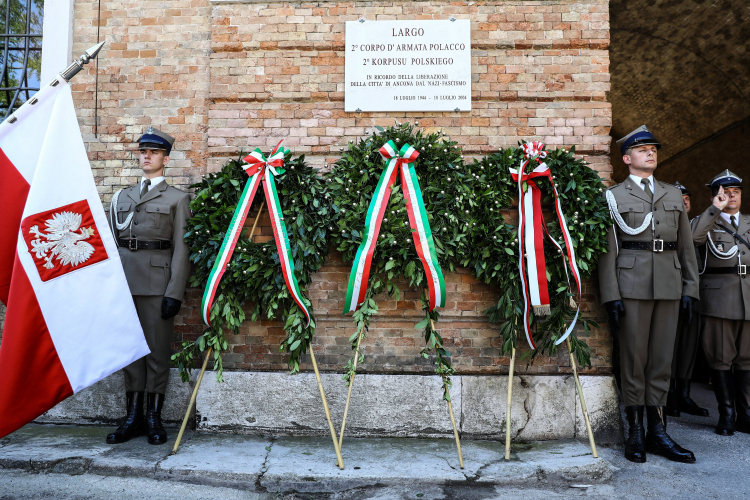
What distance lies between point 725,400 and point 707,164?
5.88 meters

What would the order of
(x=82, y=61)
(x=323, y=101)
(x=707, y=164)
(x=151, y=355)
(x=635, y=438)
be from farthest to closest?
(x=707, y=164)
(x=323, y=101)
(x=151, y=355)
(x=635, y=438)
(x=82, y=61)

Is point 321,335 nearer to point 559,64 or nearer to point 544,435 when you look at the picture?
point 544,435

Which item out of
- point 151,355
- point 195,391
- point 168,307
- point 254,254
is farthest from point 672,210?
point 151,355

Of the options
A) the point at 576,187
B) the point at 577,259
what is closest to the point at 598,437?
the point at 577,259

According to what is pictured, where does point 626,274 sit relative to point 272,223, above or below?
below

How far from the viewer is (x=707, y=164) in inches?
338

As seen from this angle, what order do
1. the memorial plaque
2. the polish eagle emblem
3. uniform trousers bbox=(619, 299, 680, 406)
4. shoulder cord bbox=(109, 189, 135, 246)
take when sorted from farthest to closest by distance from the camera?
the memorial plaque, shoulder cord bbox=(109, 189, 135, 246), uniform trousers bbox=(619, 299, 680, 406), the polish eagle emblem

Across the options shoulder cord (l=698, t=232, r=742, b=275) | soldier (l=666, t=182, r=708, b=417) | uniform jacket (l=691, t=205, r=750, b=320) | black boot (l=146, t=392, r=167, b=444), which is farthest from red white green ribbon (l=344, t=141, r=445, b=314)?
soldier (l=666, t=182, r=708, b=417)

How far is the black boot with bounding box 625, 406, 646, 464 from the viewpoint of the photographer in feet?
11.5

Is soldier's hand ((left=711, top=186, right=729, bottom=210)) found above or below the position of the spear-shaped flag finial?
below

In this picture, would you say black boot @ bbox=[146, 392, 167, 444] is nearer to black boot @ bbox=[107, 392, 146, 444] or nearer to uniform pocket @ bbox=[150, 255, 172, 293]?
black boot @ bbox=[107, 392, 146, 444]

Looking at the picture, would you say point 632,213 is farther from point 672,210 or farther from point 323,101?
point 323,101

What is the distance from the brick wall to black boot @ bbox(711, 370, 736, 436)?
Answer: 1.23 metres

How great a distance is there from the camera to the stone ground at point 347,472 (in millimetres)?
3020
